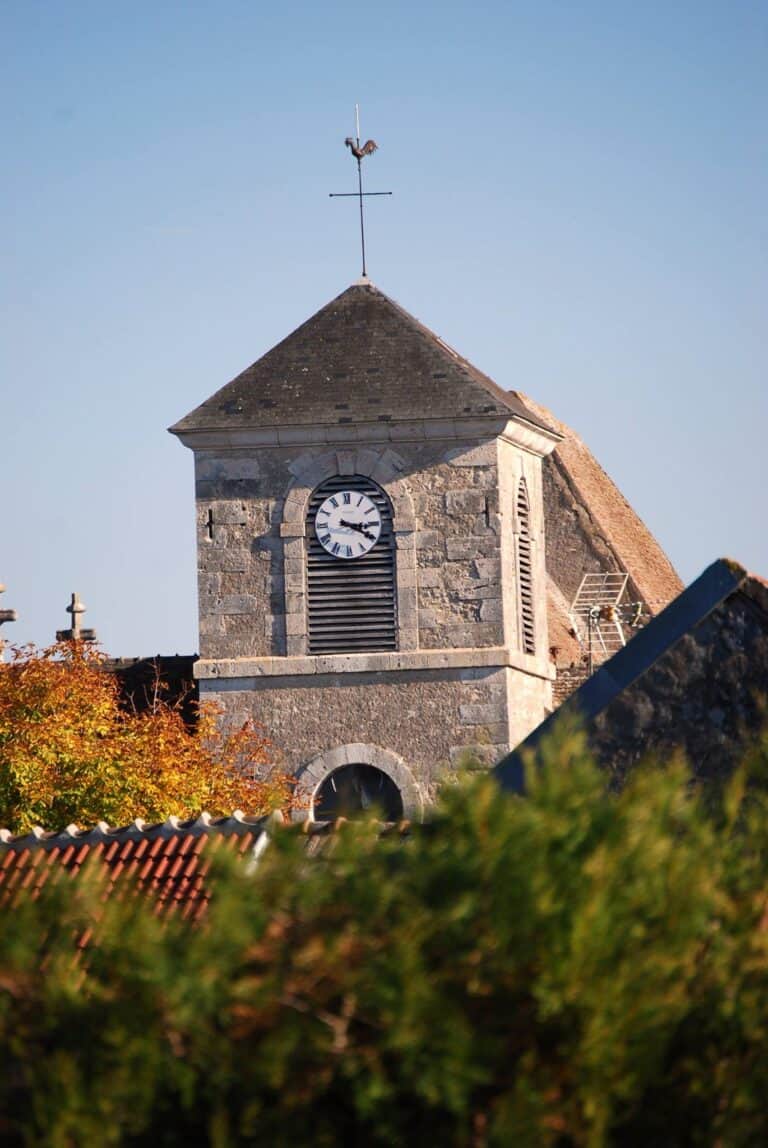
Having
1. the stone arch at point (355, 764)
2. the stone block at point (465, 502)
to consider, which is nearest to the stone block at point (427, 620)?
the stone block at point (465, 502)

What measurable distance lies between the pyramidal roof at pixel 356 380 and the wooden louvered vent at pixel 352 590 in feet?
2.99

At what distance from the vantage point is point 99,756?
90.0 feet

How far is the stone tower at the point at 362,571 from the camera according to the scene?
101 feet

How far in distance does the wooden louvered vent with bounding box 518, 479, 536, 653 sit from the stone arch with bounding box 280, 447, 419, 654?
1505 mm

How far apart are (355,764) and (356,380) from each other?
445cm

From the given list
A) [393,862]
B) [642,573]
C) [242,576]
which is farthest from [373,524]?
[393,862]

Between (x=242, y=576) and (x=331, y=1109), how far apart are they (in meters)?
24.8

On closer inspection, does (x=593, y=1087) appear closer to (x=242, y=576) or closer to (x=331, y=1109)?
(x=331, y=1109)

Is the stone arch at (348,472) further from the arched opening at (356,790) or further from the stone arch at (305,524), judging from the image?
the arched opening at (356,790)

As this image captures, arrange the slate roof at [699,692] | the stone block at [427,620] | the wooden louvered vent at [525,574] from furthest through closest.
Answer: the wooden louvered vent at [525,574], the stone block at [427,620], the slate roof at [699,692]

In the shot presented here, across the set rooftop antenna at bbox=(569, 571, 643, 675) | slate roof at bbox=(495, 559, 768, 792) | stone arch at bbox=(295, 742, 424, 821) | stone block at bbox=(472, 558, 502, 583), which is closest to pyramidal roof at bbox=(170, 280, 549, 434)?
stone block at bbox=(472, 558, 502, 583)

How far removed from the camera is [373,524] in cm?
3091

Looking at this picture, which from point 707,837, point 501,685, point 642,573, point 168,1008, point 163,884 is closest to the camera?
point 168,1008

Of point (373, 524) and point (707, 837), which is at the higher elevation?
point (373, 524)
